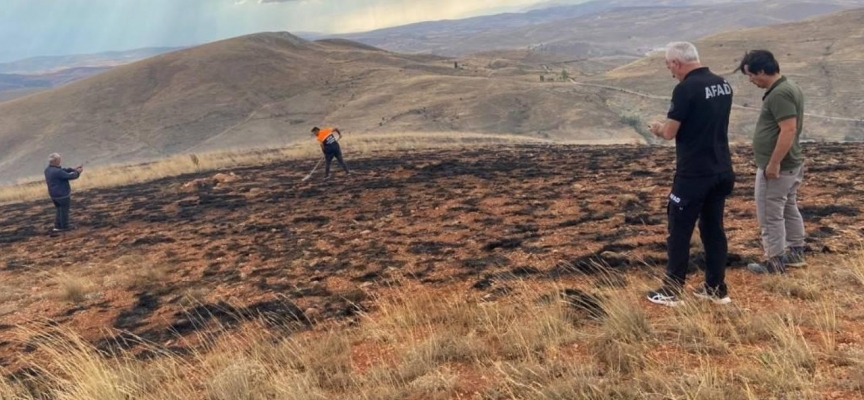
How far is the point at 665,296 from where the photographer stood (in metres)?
4.29

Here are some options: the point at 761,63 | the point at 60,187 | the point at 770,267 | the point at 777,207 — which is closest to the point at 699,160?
the point at 761,63

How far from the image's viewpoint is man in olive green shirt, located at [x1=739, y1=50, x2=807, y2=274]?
4.38 meters

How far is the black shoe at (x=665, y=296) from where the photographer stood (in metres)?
4.20

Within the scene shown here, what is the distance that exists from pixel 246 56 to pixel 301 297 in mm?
65626

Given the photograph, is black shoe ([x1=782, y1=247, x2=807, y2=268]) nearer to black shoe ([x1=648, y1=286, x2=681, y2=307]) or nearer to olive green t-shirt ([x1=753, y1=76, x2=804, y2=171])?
olive green t-shirt ([x1=753, y1=76, x2=804, y2=171])

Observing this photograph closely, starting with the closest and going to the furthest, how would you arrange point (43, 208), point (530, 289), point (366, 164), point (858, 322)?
point (858, 322) → point (530, 289) → point (43, 208) → point (366, 164)

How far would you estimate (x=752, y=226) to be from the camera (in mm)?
6531

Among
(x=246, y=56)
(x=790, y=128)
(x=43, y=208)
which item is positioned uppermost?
(x=246, y=56)

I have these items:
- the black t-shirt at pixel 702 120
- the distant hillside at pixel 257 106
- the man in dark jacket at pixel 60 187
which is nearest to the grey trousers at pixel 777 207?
the black t-shirt at pixel 702 120

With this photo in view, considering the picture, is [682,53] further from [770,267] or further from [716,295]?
[770,267]

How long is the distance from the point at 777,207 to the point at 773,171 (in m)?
0.39

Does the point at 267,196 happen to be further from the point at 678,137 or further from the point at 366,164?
the point at 678,137

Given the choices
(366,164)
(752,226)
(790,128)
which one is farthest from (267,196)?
(790,128)

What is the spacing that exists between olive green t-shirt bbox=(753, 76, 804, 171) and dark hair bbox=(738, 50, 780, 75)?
144 millimetres
